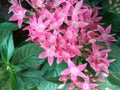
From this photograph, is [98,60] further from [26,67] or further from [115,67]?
[26,67]

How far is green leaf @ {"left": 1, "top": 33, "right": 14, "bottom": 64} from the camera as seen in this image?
807 mm

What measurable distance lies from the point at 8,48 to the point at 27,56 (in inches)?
2.5

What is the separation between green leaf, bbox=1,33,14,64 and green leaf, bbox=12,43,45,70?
2 centimetres

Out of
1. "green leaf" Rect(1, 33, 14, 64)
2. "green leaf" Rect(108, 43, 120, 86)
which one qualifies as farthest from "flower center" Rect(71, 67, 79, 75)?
"green leaf" Rect(1, 33, 14, 64)

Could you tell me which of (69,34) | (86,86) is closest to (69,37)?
(69,34)

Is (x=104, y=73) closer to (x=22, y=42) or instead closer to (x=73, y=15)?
(x=73, y=15)

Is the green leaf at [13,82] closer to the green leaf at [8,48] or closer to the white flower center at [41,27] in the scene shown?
the green leaf at [8,48]

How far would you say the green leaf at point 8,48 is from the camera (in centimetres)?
81

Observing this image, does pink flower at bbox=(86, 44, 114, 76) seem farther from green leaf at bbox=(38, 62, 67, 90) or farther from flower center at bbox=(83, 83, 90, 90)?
green leaf at bbox=(38, 62, 67, 90)

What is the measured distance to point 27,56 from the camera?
80 cm

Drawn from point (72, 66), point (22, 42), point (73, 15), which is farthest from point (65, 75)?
point (22, 42)

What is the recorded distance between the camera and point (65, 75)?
71 cm

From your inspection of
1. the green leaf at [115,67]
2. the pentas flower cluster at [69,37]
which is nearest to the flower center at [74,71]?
the pentas flower cluster at [69,37]

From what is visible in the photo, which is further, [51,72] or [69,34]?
[51,72]
